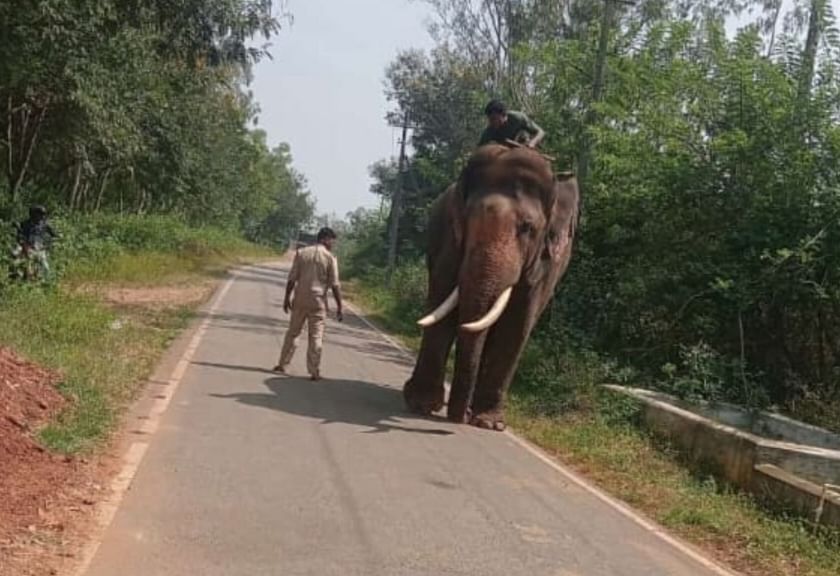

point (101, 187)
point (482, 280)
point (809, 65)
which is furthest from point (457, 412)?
point (101, 187)

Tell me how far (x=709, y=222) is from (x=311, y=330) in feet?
20.9

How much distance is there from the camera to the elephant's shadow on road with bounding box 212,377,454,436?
10.0 meters

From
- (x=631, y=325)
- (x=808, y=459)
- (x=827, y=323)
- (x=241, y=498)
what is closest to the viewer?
(x=241, y=498)

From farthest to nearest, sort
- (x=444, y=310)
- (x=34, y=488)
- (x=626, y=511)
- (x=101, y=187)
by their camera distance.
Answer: (x=101, y=187) < (x=444, y=310) < (x=626, y=511) < (x=34, y=488)

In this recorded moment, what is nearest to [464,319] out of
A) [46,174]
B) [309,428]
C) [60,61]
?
[309,428]

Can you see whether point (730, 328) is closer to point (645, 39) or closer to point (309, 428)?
Result: point (309, 428)

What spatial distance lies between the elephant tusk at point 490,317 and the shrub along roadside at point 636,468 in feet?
5.02

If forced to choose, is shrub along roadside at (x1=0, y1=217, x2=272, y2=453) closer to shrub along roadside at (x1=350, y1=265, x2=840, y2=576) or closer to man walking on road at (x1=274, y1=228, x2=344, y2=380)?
man walking on road at (x1=274, y1=228, x2=344, y2=380)

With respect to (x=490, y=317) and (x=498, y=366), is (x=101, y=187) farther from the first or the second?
(x=490, y=317)

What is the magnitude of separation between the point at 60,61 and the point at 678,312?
1074cm

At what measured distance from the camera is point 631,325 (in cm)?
1566

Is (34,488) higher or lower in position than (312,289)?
lower

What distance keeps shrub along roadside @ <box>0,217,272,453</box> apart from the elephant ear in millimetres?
4490

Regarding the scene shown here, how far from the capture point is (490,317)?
9805 millimetres
